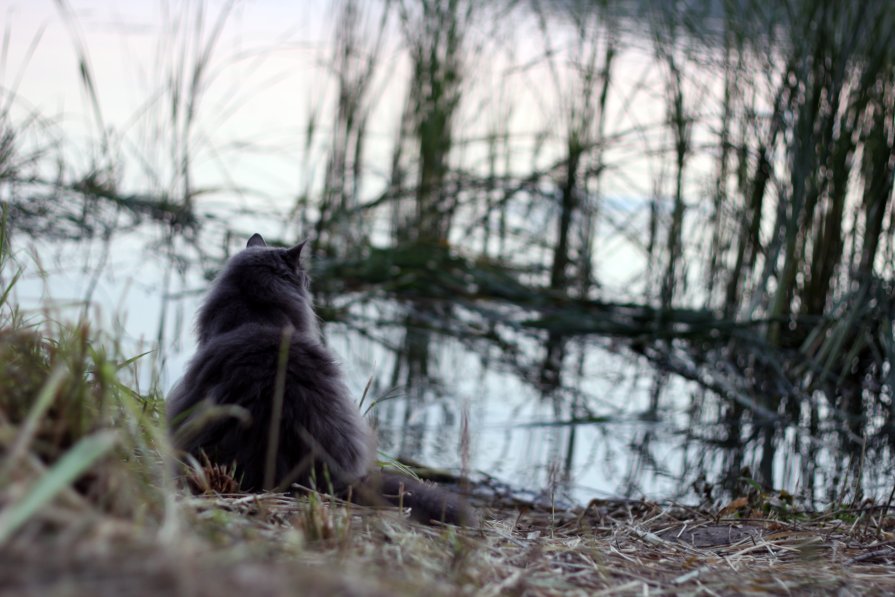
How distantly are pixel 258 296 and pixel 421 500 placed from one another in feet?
2.45

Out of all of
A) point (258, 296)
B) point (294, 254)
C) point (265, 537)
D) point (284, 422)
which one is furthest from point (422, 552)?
point (294, 254)

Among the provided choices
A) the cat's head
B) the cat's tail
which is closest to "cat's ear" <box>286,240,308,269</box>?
the cat's head

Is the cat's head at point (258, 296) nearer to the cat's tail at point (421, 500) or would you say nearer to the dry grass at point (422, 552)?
the cat's tail at point (421, 500)

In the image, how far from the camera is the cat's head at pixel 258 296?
2.18 metres

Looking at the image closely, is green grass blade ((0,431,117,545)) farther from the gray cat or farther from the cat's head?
the cat's head

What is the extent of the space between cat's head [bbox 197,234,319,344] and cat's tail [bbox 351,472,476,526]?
0.53 meters

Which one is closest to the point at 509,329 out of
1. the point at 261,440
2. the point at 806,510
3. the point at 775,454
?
the point at 775,454

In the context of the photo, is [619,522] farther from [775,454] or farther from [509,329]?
[509,329]

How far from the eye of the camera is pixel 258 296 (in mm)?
2240

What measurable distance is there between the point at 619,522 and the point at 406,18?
136 inches

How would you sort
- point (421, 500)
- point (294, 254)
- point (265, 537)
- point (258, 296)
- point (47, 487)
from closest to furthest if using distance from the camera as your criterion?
point (47, 487)
point (265, 537)
point (421, 500)
point (258, 296)
point (294, 254)

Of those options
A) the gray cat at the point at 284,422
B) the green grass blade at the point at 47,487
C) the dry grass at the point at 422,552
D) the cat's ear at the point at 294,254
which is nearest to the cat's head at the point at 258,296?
the cat's ear at the point at 294,254

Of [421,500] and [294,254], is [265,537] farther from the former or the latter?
[294,254]

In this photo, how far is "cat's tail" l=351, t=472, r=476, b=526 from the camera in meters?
1.72
